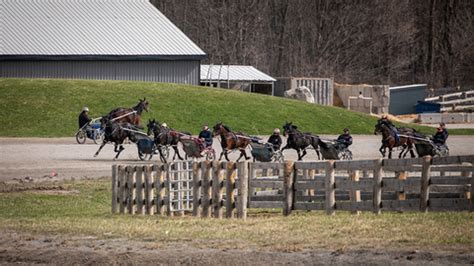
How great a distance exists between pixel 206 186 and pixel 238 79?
197ft

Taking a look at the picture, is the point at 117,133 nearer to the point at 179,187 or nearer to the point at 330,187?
the point at 179,187

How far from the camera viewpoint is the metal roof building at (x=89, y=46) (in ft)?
248

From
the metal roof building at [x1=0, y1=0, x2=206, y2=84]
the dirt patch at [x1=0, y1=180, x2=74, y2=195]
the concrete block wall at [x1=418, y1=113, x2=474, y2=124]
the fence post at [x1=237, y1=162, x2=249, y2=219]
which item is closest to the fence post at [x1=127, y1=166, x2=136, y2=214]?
the fence post at [x1=237, y1=162, x2=249, y2=219]

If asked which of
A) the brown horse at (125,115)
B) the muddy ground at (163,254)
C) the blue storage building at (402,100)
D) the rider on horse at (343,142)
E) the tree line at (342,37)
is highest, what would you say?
the tree line at (342,37)

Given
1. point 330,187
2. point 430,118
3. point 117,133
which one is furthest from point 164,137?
point 430,118

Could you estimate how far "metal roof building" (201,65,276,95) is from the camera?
84.6 m

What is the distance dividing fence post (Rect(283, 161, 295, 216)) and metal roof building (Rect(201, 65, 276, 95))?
59724 millimetres

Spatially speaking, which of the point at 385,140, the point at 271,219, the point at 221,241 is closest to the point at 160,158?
the point at 385,140

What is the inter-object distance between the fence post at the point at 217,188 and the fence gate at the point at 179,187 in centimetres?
165

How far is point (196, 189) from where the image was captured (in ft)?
83.6

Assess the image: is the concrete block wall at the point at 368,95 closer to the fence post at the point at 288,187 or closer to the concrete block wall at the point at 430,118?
the concrete block wall at the point at 430,118

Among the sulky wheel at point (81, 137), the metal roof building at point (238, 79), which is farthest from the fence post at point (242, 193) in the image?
the metal roof building at point (238, 79)

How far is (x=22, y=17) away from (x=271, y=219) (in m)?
58.6

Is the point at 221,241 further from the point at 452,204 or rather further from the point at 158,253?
the point at 452,204
